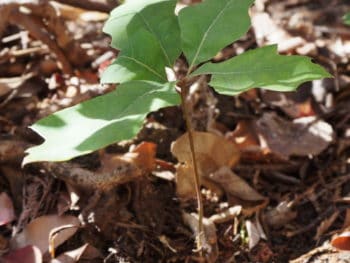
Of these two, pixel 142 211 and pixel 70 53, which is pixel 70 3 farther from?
pixel 142 211

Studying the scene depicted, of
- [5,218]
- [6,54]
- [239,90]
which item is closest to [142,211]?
[5,218]

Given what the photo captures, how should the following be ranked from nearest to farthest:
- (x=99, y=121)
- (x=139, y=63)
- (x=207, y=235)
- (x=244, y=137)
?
1. (x=99, y=121)
2. (x=139, y=63)
3. (x=207, y=235)
4. (x=244, y=137)

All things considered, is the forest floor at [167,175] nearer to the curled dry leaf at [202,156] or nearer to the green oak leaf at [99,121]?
the curled dry leaf at [202,156]

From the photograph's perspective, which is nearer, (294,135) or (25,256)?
(25,256)

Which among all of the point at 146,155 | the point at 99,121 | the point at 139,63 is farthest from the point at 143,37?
the point at 146,155

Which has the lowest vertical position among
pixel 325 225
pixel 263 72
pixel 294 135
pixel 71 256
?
pixel 325 225

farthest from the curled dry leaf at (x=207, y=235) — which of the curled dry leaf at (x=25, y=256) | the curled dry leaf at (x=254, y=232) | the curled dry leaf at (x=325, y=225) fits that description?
the curled dry leaf at (x=25, y=256)

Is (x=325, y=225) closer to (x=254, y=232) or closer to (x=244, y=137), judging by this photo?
(x=254, y=232)
